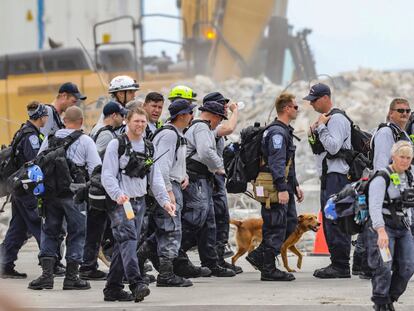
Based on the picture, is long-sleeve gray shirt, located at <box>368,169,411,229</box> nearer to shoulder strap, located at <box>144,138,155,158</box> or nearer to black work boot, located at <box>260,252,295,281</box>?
shoulder strap, located at <box>144,138,155,158</box>

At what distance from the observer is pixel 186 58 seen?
38.0 meters

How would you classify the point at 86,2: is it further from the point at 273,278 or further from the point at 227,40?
Answer: the point at 273,278

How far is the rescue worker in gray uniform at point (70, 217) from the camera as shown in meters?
12.0

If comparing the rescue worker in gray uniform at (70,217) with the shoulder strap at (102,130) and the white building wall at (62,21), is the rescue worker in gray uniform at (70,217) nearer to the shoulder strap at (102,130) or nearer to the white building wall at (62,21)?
the shoulder strap at (102,130)

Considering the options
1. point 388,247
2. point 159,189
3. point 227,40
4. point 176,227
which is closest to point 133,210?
point 159,189

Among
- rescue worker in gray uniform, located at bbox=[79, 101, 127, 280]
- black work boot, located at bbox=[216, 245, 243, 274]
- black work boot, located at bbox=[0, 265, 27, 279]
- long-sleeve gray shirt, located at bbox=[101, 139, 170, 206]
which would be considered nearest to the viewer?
long-sleeve gray shirt, located at bbox=[101, 139, 170, 206]

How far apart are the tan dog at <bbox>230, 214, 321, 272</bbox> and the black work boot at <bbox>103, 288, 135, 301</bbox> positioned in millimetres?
2795

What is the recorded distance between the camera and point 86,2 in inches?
1734

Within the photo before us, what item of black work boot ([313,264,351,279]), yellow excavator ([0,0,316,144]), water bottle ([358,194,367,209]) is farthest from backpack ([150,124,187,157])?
yellow excavator ([0,0,316,144])

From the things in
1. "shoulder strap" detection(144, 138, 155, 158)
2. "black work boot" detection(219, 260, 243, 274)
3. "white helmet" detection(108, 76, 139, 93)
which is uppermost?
"white helmet" detection(108, 76, 139, 93)

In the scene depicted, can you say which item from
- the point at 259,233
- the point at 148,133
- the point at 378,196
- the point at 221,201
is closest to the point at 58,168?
the point at 148,133

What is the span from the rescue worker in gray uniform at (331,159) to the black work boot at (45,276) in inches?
105

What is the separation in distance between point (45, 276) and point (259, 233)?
2.74m

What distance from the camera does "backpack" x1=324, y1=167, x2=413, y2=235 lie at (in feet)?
33.1
